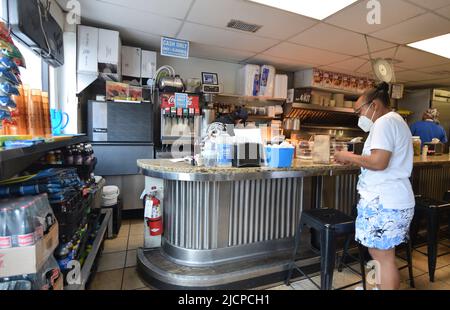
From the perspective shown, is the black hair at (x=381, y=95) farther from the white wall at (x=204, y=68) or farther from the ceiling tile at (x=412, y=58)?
the white wall at (x=204, y=68)

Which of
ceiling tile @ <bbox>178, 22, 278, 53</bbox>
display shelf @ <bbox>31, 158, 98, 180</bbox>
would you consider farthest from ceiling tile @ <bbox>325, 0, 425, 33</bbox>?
display shelf @ <bbox>31, 158, 98, 180</bbox>

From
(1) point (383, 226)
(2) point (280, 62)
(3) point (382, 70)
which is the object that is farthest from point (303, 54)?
(1) point (383, 226)

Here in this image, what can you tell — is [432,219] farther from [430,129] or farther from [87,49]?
[87,49]

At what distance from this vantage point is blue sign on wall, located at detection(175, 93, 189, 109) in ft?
13.1

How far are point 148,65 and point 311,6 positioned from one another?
259 cm

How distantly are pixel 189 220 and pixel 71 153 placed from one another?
44.2 inches

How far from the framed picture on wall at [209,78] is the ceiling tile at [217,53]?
0.34 metres

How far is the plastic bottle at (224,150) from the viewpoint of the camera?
6.64ft

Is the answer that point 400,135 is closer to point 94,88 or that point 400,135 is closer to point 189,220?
point 189,220

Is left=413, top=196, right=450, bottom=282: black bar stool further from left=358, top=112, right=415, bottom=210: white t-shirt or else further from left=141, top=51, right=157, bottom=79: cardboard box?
left=141, top=51, right=157, bottom=79: cardboard box

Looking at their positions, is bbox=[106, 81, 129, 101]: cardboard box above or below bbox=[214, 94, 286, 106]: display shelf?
below

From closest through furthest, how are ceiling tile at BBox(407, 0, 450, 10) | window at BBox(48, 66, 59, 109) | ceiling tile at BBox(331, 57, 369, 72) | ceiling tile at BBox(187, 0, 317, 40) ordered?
1. ceiling tile at BBox(407, 0, 450, 10)
2. ceiling tile at BBox(187, 0, 317, 40)
3. window at BBox(48, 66, 59, 109)
4. ceiling tile at BBox(331, 57, 369, 72)

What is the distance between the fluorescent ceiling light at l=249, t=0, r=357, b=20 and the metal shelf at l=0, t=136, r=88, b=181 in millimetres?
2369

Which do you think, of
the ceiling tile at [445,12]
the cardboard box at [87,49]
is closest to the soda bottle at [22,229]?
the cardboard box at [87,49]
